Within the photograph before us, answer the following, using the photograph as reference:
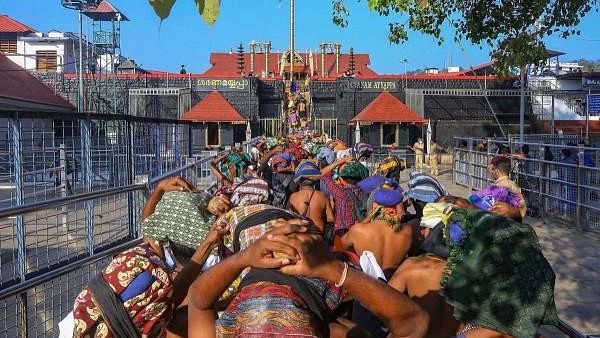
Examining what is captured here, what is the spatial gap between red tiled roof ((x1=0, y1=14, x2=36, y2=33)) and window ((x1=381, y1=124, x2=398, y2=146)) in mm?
29984

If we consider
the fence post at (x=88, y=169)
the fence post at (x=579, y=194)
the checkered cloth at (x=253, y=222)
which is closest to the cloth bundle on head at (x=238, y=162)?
the fence post at (x=88, y=169)

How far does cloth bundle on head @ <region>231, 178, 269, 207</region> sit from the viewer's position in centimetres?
296

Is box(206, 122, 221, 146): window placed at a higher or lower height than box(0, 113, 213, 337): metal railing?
higher

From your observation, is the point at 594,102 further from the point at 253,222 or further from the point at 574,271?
the point at 253,222

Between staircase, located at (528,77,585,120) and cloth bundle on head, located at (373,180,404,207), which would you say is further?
staircase, located at (528,77,585,120)

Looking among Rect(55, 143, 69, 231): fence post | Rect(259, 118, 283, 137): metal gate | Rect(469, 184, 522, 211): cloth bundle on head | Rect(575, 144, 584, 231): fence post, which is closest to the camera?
Rect(469, 184, 522, 211): cloth bundle on head

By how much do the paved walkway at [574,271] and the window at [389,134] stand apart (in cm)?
1976

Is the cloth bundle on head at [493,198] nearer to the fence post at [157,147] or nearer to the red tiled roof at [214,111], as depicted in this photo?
the fence post at [157,147]

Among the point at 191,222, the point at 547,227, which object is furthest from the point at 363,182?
the point at 547,227

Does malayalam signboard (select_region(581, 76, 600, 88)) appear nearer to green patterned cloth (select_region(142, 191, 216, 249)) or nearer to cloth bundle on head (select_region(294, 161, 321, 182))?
cloth bundle on head (select_region(294, 161, 321, 182))

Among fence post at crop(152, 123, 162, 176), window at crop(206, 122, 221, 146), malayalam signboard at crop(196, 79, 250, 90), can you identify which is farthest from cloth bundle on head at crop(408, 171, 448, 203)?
malayalam signboard at crop(196, 79, 250, 90)

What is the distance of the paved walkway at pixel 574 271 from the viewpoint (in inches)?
246

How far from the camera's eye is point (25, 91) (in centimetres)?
2728

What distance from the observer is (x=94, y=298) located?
245 cm
